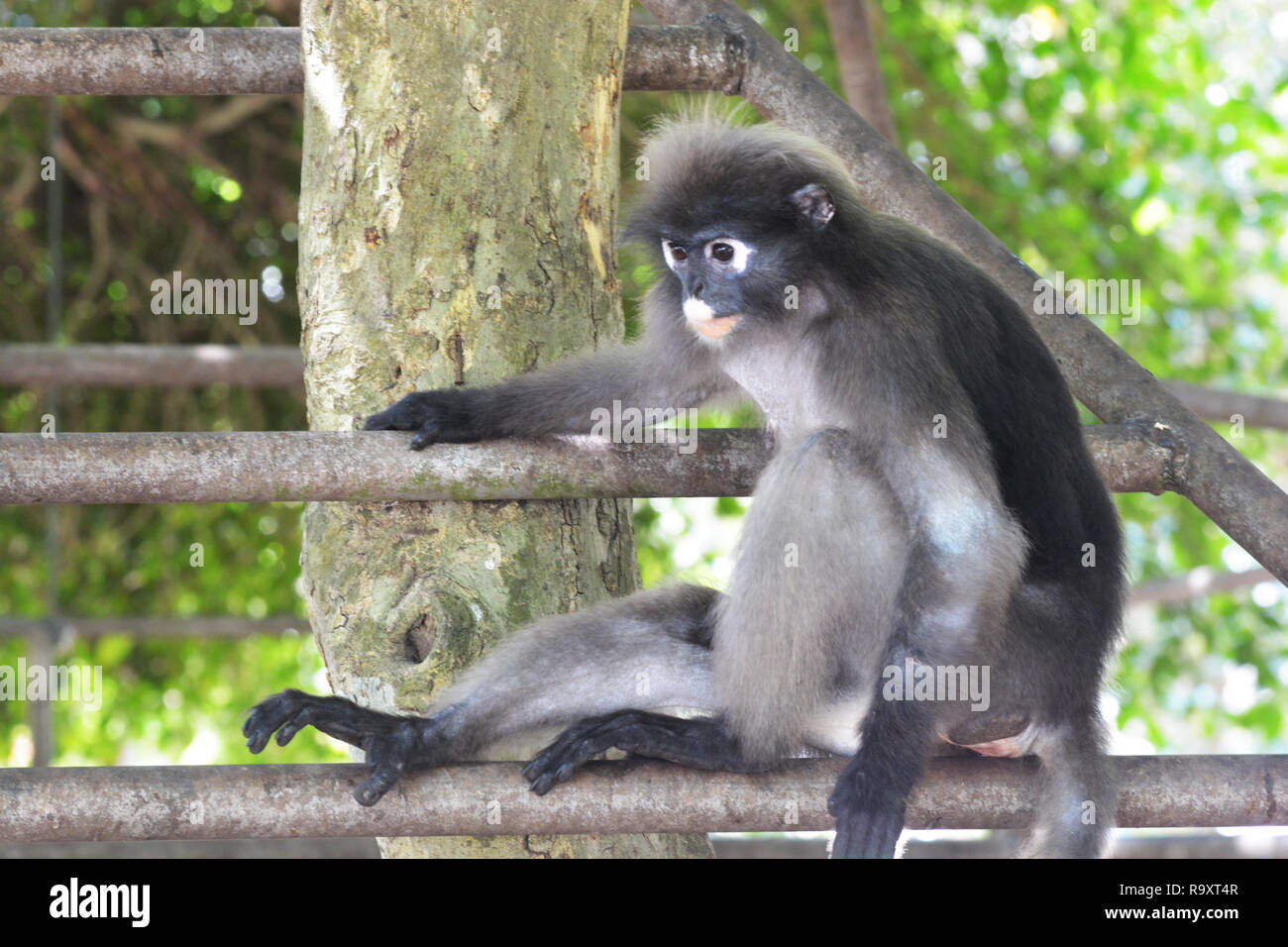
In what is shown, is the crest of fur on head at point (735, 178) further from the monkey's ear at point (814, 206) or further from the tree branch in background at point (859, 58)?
the tree branch in background at point (859, 58)

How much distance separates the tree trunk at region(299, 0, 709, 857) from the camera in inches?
111

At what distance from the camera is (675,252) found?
2955mm

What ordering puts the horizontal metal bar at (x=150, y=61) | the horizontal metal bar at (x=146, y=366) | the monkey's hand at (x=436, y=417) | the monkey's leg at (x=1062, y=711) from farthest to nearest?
the horizontal metal bar at (x=146, y=366) < the horizontal metal bar at (x=150, y=61) < the monkey's hand at (x=436, y=417) < the monkey's leg at (x=1062, y=711)

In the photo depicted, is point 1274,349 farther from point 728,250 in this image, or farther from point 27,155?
point 27,155

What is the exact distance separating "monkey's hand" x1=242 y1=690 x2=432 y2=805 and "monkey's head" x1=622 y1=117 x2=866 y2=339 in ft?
3.43

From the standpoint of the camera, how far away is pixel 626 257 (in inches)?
163

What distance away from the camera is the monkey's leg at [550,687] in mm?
2504

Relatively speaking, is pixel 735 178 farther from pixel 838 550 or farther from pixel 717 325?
pixel 838 550

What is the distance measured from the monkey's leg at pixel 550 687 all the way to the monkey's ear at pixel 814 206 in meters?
0.83

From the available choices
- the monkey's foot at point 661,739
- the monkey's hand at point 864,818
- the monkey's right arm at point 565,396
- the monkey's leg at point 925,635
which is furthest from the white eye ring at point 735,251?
the monkey's hand at point 864,818

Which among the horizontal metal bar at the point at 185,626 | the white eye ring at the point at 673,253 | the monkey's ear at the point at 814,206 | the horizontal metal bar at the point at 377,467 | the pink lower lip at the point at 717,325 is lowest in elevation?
the horizontal metal bar at the point at 185,626

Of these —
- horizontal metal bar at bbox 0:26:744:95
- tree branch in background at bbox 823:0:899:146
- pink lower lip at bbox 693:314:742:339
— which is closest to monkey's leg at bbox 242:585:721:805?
pink lower lip at bbox 693:314:742:339

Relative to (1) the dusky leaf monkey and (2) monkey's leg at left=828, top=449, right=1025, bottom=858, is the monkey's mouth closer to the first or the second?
(1) the dusky leaf monkey

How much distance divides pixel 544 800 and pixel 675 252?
4.21 feet
